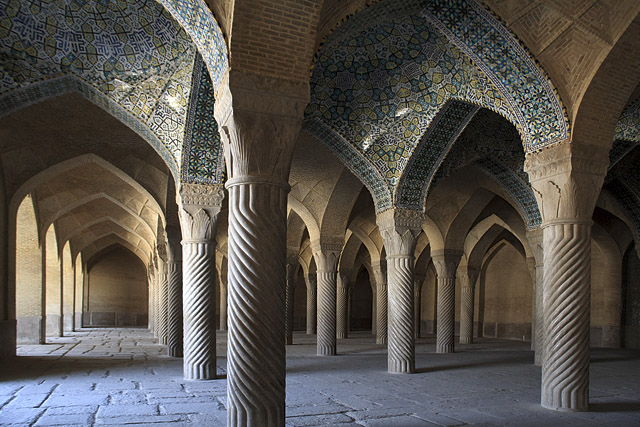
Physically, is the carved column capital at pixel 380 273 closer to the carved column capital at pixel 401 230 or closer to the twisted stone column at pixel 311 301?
the twisted stone column at pixel 311 301

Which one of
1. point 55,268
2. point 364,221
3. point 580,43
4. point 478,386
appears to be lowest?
point 478,386

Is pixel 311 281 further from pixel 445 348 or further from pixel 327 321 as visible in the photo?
pixel 327 321

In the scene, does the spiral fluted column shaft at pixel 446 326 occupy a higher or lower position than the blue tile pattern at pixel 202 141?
lower

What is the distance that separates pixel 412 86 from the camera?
7.12 m

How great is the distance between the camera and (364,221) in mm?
14812

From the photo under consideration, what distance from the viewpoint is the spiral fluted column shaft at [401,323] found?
7910 millimetres

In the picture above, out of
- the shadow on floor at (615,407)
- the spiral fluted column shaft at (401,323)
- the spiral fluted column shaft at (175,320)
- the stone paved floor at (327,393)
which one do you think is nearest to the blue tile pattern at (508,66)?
the shadow on floor at (615,407)

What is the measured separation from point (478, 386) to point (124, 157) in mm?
7154

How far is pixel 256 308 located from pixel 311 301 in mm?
13833

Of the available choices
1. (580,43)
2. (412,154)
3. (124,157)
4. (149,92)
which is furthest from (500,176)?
(124,157)

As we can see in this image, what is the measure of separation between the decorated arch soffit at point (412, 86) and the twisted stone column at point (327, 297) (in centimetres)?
287

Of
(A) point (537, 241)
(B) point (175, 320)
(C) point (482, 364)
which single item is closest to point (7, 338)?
(B) point (175, 320)

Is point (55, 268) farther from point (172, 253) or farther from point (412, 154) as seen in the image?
point (412, 154)

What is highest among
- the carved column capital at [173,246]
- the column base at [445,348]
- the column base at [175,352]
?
the carved column capital at [173,246]
